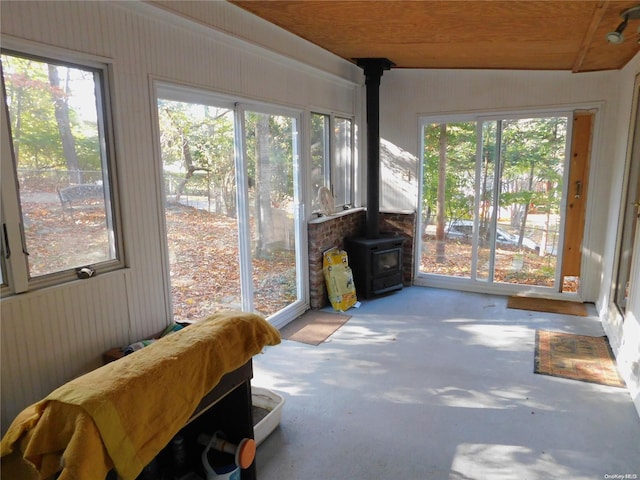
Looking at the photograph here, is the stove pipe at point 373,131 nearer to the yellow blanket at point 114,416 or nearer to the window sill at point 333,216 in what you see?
the window sill at point 333,216

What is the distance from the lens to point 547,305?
14.6 ft

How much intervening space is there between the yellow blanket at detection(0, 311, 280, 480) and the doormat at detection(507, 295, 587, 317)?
381 centimetres

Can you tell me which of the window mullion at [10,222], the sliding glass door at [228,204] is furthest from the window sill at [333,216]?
the window mullion at [10,222]

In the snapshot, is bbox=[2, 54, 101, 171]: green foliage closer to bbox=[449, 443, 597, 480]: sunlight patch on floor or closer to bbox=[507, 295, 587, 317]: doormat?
bbox=[449, 443, 597, 480]: sunlight patch on floor

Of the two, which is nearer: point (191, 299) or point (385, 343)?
point (191, 299)

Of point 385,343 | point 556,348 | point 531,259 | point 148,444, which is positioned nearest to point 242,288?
point 385,343

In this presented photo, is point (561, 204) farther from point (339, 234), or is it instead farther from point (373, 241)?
point (339, 234)

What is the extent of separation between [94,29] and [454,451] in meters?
2.88

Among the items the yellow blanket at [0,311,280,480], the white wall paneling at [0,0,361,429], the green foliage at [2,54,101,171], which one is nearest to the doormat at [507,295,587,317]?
the white wall paneling at [0,0,361,429]

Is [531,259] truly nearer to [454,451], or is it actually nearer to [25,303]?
[454,451]

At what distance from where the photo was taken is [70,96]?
2141mm

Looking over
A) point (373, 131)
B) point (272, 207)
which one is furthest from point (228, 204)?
point (373, 131)

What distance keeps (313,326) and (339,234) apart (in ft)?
4.05

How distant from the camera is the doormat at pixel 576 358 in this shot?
9.73 ft
